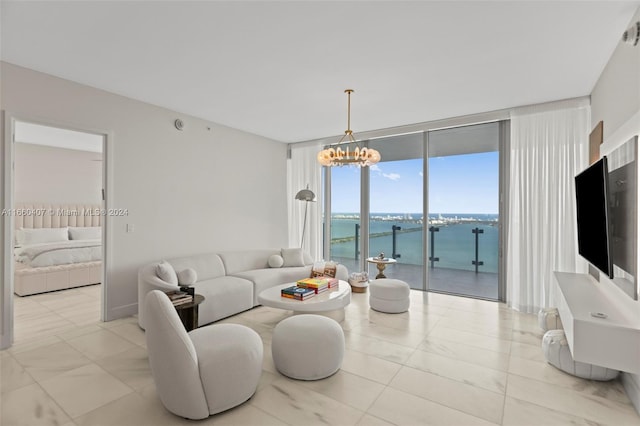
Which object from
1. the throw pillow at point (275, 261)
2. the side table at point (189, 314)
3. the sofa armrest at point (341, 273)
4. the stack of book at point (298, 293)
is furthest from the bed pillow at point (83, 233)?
the stack of book at point (298, 293)

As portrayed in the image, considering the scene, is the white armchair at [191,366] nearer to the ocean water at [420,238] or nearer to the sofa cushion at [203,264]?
the sofa cushion at [203,264]

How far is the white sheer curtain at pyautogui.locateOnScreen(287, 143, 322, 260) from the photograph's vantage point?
6.35 m

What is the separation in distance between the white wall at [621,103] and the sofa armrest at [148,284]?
3963 mm

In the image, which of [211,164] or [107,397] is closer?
[107,397]

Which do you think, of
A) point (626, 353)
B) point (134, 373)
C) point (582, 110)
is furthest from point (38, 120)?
point (582, 110)

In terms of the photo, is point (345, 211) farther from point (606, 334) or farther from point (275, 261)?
point (606, 334)

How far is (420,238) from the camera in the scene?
5.50 metres

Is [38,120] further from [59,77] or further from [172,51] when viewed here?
[172,51]

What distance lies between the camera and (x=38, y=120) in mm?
3301

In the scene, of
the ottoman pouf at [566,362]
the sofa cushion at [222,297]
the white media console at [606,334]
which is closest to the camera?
the white media console at [606,334]

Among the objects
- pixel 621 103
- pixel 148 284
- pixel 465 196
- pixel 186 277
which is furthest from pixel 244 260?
pixel 621 103

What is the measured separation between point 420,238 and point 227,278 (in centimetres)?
325

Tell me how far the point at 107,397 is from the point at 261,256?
3.18 meters

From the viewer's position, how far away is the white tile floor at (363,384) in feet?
6.82
